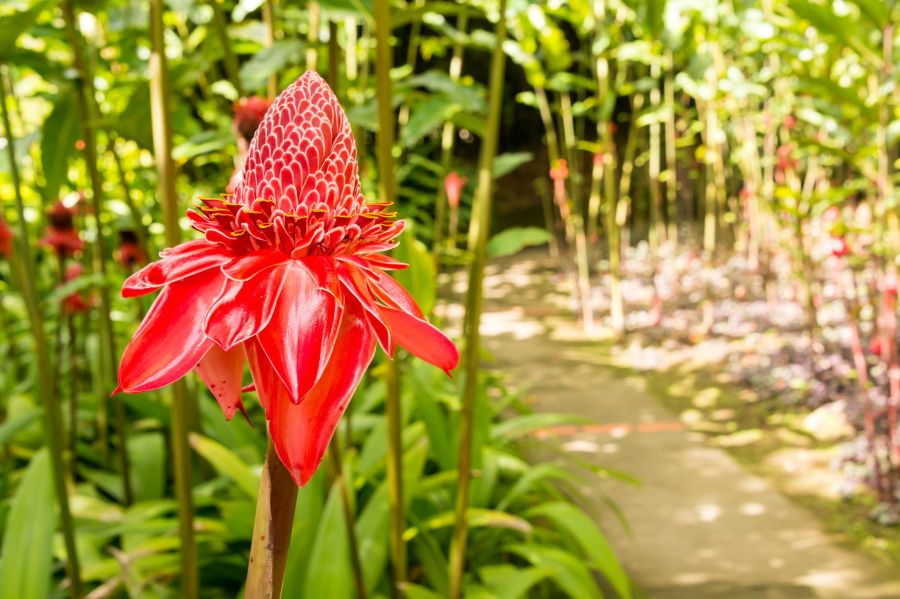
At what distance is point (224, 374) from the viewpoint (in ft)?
1.09

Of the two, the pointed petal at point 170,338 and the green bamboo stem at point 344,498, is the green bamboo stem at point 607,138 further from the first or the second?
the pointed petal at point 170,338

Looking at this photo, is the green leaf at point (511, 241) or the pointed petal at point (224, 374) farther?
the green leaf at point (511, 241)

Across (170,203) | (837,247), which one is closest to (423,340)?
(170,203)

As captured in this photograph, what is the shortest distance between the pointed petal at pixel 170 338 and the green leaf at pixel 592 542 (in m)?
1.33


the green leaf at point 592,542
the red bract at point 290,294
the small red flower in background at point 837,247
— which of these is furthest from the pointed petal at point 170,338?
the small red flower in background at point 837,247

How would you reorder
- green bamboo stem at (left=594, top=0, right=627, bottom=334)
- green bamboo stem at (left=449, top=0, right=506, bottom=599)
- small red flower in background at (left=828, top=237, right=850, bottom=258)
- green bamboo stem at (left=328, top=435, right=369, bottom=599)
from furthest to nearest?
green bamboo stem at (left=594, top=0, right=627, bottom=334)
small red flower in background at (left=828, top=237, right=850, bottom=258)
green bamboo stem at (left=449, top=0, right=506, bottom=599)
green bamboo stem at (left=328, top=435, right=369, bottom=599)

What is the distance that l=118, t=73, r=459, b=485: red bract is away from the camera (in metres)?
0.29

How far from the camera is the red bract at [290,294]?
293 millimetres

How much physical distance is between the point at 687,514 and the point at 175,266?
2.29m

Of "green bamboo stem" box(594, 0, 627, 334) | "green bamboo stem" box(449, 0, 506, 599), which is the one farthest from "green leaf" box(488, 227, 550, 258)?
"green bamboo stem" box(594, 0, 627, 334)

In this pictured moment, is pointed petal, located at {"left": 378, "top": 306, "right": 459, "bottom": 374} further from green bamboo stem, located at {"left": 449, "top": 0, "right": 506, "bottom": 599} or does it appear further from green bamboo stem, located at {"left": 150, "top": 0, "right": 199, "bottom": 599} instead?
green bamboo stem, located at {"left": 449, "top": 0, "right": 506, "bottom": 599}

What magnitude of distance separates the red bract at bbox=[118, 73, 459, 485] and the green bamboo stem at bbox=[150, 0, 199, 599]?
51 centimetres

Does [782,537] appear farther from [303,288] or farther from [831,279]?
[831,279]

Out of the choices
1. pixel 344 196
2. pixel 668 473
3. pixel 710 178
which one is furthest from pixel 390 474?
pixel 710 178
